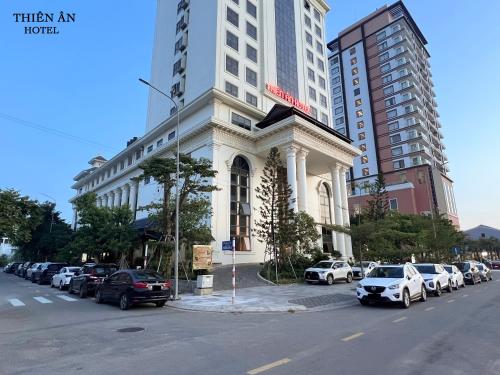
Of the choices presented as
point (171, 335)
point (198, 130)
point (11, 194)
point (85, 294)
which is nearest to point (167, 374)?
point (171, 335)

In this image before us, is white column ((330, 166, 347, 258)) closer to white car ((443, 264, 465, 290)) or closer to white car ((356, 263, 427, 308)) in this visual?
white car ((443, 264, 465, 290))

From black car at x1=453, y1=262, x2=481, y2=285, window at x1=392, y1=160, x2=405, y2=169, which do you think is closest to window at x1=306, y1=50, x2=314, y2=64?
window at x1=392, y1=160, x2=405, y2=169

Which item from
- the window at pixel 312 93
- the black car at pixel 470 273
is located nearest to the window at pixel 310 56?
the window at pixel 312 93

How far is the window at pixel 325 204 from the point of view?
43.8m

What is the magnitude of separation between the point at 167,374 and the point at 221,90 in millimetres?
30512

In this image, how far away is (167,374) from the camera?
17.2 feet

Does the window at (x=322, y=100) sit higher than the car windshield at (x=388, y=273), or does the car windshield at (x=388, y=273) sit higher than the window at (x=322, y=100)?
the window at (x=322, y=100)

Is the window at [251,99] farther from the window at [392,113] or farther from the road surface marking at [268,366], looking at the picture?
the window at [392,113]

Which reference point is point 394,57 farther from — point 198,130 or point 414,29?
point 198,130

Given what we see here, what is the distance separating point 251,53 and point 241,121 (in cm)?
963

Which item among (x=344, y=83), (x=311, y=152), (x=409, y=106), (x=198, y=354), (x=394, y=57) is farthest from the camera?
(x=344, y=83)

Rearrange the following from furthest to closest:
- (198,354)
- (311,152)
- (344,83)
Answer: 1. (344,83)
2. (311,152)
3. (198,354)

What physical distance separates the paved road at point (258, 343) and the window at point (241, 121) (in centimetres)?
2596

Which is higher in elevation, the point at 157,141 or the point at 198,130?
the point at 157,141
